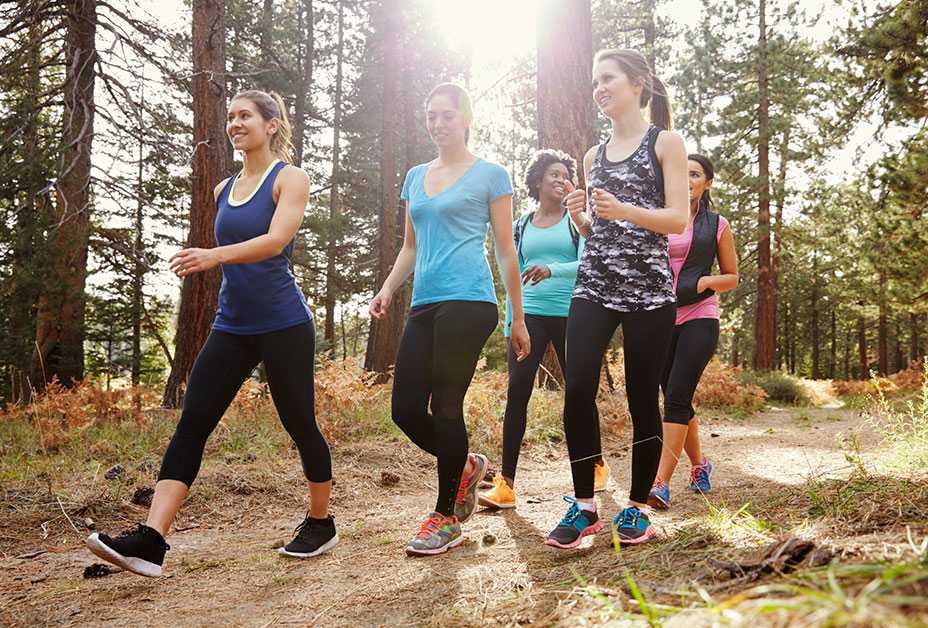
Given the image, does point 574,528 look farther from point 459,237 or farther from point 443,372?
point 459,237

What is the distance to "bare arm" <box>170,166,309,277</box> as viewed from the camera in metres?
3.04

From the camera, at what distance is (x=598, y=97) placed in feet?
11.7

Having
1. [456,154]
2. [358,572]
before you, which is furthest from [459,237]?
[358,572]

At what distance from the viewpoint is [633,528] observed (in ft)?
10.8

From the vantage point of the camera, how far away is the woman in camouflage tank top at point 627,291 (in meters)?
3.38

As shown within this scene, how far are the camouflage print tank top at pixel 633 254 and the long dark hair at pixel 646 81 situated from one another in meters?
0.28

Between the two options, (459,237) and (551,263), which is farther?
(551,263)

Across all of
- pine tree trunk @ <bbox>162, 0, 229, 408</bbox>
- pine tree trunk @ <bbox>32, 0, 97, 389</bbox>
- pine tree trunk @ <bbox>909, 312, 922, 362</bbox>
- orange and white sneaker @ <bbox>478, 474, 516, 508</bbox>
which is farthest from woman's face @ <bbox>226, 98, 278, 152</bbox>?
pine tree trunk @ <bbox>909, 312, 922, 362</bbox>

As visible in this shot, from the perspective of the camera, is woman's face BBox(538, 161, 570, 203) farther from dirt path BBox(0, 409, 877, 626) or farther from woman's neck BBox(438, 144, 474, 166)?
dirt path BBox(0, 409, 877, 626)

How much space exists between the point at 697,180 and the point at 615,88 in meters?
1.69

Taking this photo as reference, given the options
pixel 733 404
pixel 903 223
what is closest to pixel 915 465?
pixel 733 404

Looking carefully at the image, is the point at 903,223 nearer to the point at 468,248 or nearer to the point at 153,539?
the point at 468,248

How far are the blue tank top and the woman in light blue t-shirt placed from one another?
21.5 inches

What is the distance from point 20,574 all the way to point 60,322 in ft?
31.9
